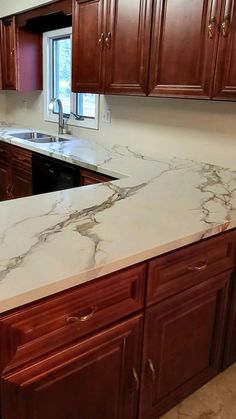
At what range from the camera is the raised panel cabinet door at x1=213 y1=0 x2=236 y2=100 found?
186 cm

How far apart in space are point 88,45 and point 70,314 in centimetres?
221

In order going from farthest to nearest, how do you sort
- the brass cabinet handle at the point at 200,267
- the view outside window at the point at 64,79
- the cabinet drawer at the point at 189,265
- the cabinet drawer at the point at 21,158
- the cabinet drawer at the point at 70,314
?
the view outside window at the point at 64,79 → the cabinet drawer at the point at 21,158 → the brass cabinet handle at the point at 200,267 → the cabinet drawer at the point at 189,265 → the cabinet drawer at the point at 70,314

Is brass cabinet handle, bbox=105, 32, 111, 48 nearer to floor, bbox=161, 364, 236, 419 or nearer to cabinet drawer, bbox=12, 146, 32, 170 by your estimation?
cabinet drawer, bbox=12, 146, 32, 170

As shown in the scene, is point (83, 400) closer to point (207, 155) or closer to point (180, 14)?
point (207, 155)

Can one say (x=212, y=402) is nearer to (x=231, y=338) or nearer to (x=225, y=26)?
(x=231, y=338)

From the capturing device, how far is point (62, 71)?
12.6 ft

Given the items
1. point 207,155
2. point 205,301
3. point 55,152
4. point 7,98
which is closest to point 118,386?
point 205,301

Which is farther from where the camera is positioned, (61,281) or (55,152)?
(55,152)

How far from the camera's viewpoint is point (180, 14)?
81.8 inches

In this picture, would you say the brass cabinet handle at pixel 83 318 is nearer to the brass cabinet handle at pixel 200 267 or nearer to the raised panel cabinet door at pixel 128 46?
the brass cabinet handle at pixel 200 267

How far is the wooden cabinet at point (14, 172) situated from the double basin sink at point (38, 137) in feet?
0.93

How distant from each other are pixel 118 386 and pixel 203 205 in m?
0.81

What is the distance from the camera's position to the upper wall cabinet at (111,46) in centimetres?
233

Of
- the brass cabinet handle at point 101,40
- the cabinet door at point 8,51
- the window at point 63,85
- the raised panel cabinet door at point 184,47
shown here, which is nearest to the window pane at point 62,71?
the window at point 63,85
